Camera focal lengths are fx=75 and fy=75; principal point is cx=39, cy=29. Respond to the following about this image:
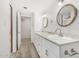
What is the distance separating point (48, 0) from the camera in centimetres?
289

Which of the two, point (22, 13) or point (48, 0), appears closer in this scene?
point (48, 0)

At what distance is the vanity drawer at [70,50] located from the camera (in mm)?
1216

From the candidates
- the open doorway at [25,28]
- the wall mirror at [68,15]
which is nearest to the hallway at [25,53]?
the wall mirror at [68,15]

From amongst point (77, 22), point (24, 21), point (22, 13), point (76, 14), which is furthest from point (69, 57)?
point (24, 21)

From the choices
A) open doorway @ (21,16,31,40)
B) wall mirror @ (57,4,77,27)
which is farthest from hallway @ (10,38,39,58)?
open doorway @ (21,16,31,40)

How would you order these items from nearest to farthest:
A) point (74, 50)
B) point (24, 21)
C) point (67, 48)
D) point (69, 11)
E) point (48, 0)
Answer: point (67, 48), point (74, 50), point (69, 11), point (48, 0), point (24, 21)

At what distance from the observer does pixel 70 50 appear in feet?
4.26

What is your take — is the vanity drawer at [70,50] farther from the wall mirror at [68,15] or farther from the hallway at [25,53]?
the hallway at [25,53]

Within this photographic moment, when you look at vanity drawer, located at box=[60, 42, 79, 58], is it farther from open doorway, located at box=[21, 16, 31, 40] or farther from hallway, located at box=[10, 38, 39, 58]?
open doorway, located at box=[21, 16, 31, 40]

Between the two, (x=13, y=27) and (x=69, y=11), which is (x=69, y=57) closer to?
(x=69, y=11)

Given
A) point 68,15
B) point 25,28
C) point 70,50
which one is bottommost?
point 70,50

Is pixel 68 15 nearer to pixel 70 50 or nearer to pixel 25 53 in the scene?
pixel 70 50

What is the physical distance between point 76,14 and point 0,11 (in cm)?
156

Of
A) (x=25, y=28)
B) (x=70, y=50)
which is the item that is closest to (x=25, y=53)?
(x=70, y=50)
